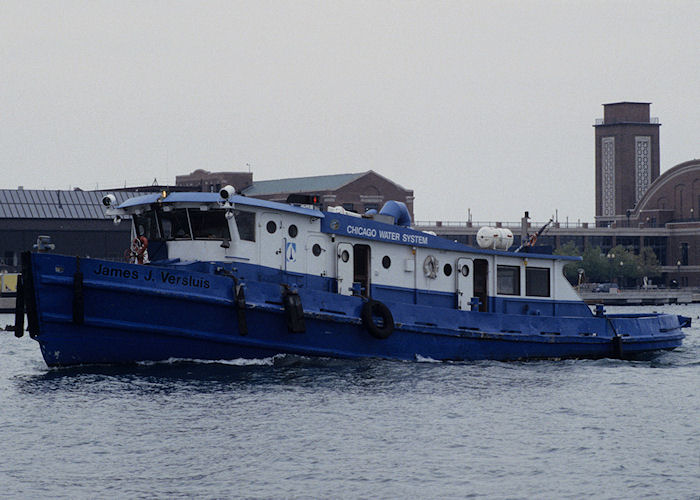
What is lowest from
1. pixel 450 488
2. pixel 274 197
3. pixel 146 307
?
pixel 450 488

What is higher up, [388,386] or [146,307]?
[146,307]

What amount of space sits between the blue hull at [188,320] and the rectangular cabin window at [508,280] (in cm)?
239

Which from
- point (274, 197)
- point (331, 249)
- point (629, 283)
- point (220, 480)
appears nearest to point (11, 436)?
point (220, 480)

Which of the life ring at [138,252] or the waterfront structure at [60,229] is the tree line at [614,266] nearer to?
the waterfront structure at [60,229]

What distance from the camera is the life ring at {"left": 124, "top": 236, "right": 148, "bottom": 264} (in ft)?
90.6

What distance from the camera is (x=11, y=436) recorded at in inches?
826

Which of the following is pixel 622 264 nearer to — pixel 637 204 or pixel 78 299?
pixel 637 204

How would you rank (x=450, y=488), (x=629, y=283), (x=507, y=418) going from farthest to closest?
1. (x=629, y=283)
2. (x=507, y=418)
3. (x=450, y=488)

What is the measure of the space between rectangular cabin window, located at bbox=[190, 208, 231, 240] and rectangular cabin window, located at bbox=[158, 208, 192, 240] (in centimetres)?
21

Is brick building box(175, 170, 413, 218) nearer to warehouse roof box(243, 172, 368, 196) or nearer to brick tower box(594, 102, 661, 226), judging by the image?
warehouse roof box(243, 172, 368, 196)

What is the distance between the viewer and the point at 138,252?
1097 inches

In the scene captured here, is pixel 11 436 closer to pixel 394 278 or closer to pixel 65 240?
pixel 394 278

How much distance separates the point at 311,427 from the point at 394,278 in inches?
369

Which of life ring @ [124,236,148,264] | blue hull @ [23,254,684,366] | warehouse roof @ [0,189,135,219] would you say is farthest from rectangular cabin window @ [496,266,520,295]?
warehouse roof @ [0,189,135,219]
